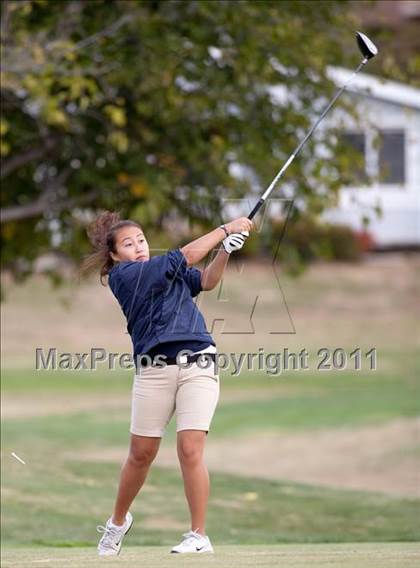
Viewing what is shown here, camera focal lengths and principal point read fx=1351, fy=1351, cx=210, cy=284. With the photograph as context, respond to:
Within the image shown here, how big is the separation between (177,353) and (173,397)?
0.26 metres

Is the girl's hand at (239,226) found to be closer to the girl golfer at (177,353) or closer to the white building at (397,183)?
the girl golfer at (177,353)

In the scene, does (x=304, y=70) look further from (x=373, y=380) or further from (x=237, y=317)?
(x=237, y=317)

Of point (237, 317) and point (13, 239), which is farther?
point (237, 317)

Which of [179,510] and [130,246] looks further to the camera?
[179,510]

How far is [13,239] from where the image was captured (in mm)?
18250

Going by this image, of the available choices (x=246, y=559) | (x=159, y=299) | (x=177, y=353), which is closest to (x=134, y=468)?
(x=177, y=353)

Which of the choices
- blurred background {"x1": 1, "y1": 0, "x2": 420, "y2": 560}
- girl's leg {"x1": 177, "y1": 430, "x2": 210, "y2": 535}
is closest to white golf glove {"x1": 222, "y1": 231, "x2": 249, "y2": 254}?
girl's leg {"x1": 177, "y1": 430, "x2": 210, "y2": 535}

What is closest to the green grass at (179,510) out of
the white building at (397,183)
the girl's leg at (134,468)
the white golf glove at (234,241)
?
the girl's leg at (134,468)

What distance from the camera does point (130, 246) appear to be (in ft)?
24.2

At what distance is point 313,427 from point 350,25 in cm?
842

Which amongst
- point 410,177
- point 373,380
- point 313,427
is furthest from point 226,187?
point 410,177

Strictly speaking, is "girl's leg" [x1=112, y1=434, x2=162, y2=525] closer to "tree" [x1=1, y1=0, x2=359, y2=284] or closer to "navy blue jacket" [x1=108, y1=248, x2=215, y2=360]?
"navy blue jacket" [x1=108, y1=248, x2=215, y2=360]

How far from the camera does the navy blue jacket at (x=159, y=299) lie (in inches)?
277

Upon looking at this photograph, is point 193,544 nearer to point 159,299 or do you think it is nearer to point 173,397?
point 173,397
